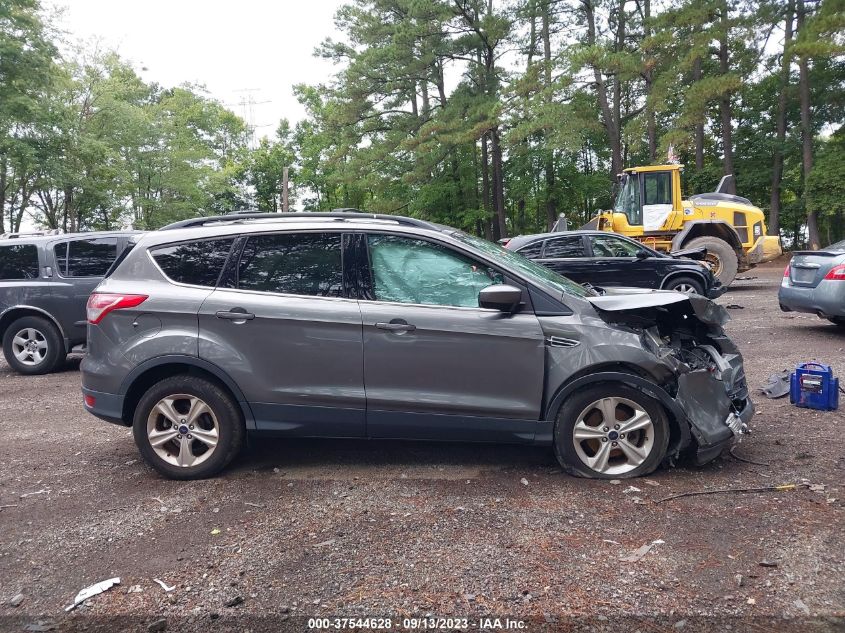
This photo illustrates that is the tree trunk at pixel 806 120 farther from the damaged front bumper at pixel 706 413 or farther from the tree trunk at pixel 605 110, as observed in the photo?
the damaged front bumper at pixel 706 413

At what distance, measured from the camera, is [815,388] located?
5.13 metres

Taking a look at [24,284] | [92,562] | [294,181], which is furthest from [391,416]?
[294,181]

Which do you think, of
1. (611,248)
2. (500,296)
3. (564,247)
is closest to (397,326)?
(500,296)

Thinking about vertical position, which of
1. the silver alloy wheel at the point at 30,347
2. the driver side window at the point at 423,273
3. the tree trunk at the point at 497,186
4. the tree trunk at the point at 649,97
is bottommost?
the silver alloy wheel at the point at 30,347

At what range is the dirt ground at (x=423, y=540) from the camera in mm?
2562

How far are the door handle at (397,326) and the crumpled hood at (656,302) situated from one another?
1197 mm

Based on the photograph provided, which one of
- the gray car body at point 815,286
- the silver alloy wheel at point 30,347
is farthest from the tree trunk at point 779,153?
the silver alloy wheel at point 30,347

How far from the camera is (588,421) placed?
12.4ft

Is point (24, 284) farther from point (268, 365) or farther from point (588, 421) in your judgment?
point (588, 421)

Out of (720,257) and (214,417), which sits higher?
(720,257)

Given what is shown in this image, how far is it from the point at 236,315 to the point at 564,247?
7.91m

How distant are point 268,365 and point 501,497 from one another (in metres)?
1.72

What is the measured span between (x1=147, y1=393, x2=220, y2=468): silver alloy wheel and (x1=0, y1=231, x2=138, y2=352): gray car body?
4739 millimetres

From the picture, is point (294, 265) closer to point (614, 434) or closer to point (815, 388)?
point (614, 434)
